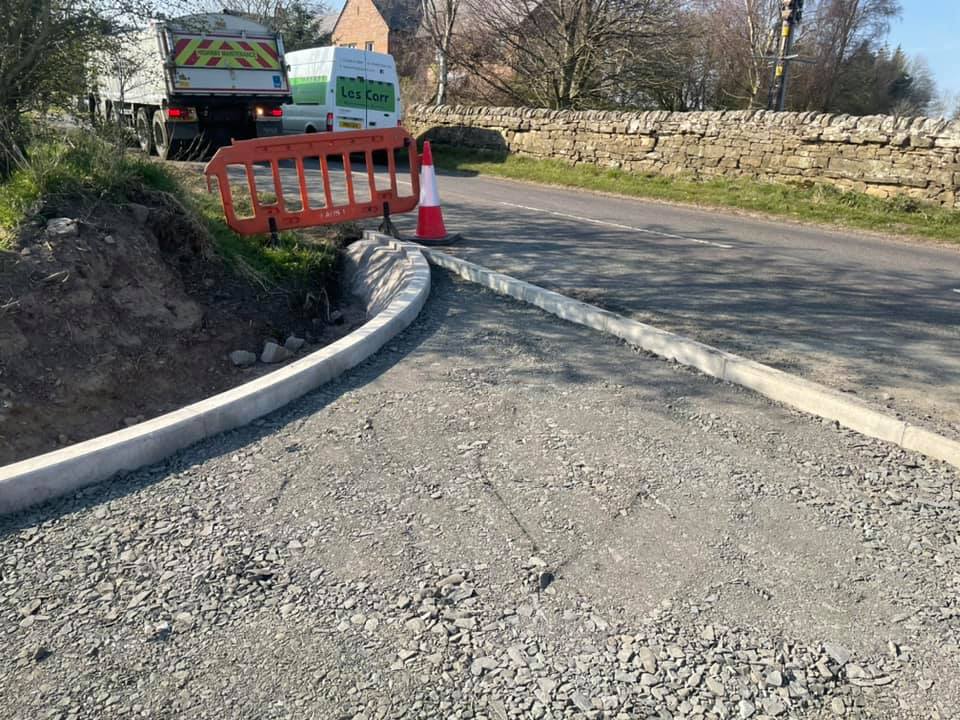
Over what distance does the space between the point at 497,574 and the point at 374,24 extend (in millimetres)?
50971

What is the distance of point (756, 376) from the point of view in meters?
4.27

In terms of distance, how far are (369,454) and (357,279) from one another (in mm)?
3958

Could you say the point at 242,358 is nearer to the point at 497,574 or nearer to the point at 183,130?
the point at 497,574

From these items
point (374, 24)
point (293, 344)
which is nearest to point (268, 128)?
point (293, 344)

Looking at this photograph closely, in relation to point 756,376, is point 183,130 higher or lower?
higher

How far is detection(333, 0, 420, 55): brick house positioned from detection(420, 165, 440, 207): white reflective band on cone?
38090mm

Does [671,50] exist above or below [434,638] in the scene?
above

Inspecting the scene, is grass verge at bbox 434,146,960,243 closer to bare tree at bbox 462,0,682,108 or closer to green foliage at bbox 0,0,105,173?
bare tree at bbox 462,0,682,108

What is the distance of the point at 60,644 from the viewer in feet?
7.52

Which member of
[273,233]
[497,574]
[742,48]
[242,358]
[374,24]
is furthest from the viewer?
[374,24]

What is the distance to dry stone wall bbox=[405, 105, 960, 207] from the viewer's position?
1177 cm

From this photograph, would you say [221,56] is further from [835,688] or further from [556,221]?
[835,688]

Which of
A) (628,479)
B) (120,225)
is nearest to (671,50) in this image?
(120,225)

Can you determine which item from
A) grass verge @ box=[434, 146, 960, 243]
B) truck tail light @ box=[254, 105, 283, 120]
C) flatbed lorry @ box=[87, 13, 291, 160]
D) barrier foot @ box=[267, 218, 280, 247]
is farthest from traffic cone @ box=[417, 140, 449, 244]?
truck tail light @ box=[254, 105, 283, 120]
